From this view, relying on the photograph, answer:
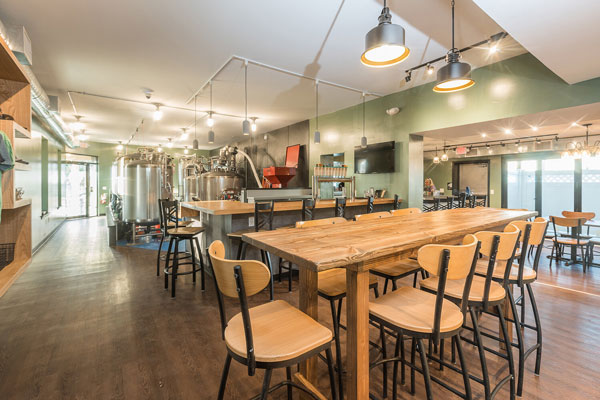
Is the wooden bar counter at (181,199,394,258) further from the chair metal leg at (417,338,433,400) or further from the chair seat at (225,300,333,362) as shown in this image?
the chair metal leg at (417,338,433,400)

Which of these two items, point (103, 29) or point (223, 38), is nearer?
point (103, 29)

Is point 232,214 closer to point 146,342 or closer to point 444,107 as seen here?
point 146,342

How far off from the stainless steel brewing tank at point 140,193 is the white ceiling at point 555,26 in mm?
6651

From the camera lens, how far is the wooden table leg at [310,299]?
1488 mm

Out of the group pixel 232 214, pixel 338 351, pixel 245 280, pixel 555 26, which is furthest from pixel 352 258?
pixel 555 26

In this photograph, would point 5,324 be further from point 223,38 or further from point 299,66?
point 299,66

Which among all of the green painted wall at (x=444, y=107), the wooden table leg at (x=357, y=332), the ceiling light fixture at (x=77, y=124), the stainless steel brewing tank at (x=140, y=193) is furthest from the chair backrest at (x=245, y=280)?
the ceiling light fixture at (x=77, y=124)

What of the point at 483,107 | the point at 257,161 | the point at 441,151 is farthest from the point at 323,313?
the point at 441,151

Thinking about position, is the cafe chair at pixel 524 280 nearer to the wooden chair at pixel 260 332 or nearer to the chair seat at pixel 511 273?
the chair seat at pixel 511 273

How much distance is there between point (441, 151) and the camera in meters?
10.3

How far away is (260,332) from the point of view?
120cm

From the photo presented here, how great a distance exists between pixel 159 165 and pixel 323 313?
5.72 meters

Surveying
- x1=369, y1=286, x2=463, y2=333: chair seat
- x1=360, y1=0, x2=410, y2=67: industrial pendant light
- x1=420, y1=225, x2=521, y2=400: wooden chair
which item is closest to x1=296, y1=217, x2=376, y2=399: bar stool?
x1=369, y1=286, x2=463, y2=333: chair seat

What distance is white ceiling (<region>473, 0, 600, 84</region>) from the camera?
2002 millimetres
